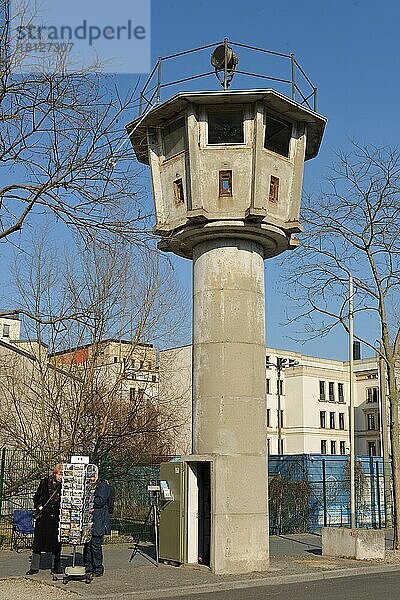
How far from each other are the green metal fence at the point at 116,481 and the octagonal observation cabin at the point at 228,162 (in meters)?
9.36

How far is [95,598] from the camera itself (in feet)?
46.1

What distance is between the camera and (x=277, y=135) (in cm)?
1948

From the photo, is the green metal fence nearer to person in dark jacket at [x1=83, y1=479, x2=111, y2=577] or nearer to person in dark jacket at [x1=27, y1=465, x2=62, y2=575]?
person in dark jacket at [x1=27, y1=465, x2=62, y2=575]

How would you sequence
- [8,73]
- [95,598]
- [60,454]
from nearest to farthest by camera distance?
[8,73], [95,598], [60,454]

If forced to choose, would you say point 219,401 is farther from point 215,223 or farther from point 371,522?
point 371,522

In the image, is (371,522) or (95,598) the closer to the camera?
(95,598)

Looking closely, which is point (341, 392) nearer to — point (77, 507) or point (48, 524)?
point (48, 524)

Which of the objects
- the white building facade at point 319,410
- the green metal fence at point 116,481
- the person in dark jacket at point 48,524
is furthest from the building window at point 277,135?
the white building facade at point 319,410

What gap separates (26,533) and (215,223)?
33.5ft

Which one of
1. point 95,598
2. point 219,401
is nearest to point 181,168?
point 219,401

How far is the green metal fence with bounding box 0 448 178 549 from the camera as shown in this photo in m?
25.0

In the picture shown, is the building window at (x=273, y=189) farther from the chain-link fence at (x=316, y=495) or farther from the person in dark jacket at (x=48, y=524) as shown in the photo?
the chain-link fence at (x=316, y=495)

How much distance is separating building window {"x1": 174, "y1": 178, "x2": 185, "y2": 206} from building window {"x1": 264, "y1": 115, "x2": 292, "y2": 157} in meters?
2.31

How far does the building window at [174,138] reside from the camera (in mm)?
19234
